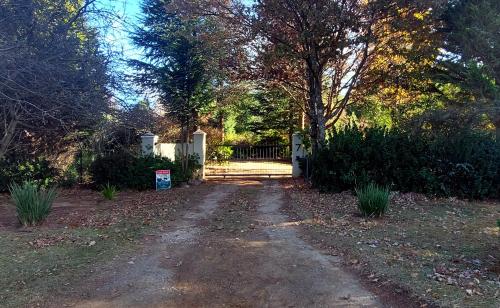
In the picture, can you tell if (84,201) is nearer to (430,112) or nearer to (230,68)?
(230,68)

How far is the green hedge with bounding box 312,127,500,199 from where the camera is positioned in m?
10.6

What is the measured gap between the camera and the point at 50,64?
7.73m

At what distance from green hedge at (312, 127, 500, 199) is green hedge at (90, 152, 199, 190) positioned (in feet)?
19.8

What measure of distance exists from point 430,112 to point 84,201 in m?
9.41

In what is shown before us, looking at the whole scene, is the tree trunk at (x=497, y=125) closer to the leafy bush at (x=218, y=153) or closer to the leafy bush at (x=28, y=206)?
the leafy bush at (x=28, y=206)

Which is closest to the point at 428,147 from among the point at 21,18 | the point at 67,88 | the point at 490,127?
the point at 490,127

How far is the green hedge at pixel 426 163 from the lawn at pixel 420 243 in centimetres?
51

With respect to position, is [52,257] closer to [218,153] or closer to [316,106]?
[316,106]

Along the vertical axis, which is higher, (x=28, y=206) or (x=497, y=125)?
(x=497, y=125)

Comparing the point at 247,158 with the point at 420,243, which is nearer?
the point at 420,243

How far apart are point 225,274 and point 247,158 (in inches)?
807

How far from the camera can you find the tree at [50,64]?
23.6ft

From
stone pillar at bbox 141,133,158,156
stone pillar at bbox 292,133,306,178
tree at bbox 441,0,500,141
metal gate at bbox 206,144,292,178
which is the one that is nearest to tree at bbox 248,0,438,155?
tree at bbox 441,0,500,141

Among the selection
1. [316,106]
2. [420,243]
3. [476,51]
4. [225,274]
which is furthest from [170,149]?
[225,274]
